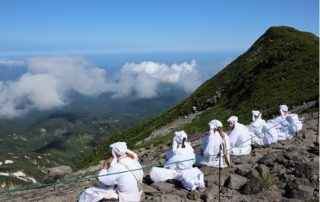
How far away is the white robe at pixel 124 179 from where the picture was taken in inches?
551

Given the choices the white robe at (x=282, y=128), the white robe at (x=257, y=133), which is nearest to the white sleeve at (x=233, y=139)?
the white robe at (x=257, y=133)

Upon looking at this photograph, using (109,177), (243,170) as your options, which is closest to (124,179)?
(109,177)

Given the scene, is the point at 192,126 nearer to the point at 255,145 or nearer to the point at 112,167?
the point at 255,145

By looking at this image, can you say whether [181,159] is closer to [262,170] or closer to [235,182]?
[235,182]

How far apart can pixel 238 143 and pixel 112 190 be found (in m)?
8.94

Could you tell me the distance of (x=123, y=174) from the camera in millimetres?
14039

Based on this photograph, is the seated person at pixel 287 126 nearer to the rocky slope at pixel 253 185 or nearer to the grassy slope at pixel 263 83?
the rocky slope at pixel 253 185

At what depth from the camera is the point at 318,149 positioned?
1886cm

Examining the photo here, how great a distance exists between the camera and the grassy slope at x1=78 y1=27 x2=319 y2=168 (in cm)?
5153

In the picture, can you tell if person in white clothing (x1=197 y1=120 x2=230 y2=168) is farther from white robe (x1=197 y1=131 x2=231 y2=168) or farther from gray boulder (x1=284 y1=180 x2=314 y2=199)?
gray boulder (x1=284 y1=180 x2=314 y2=199)

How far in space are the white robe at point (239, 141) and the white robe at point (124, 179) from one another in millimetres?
8154

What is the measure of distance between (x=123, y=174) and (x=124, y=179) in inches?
6.9

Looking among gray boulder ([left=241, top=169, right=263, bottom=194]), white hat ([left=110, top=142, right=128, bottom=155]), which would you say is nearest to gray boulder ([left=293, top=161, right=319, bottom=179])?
gray boulder ([left=241, top=169, right=263, bottom=194])

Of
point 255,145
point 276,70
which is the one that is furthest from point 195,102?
point 255,145
